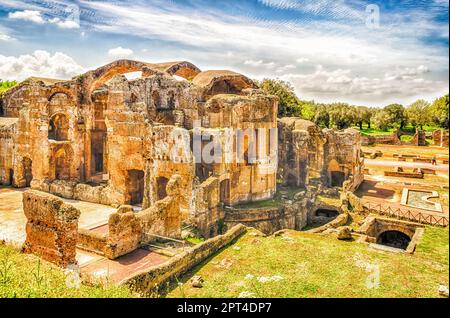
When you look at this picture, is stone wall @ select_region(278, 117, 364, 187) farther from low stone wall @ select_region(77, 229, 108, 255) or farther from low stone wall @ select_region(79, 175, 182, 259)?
low stone wall @ select_region(77, 229, 108, 255)

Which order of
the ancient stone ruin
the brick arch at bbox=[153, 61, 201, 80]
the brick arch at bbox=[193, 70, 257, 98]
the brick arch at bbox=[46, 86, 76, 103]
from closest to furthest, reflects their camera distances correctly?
the ancient stone ruin → the brick arch at bbox=[46, 86, 76, 103] → the brick arch at bbox=[193, 70, 257, 98] → the brick arch at bbox=[153, 61, 201, 80]

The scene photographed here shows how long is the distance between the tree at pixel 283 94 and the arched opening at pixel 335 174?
42.3 feet

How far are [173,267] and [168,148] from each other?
8.74 meters

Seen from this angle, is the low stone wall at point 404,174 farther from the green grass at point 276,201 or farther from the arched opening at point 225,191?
the arched opening at point 225,191

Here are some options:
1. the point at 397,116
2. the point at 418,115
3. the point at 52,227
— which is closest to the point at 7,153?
the point at 52,227

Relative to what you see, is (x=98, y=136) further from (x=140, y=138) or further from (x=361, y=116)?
(x=361, y=116)

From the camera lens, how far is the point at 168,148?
1914cm

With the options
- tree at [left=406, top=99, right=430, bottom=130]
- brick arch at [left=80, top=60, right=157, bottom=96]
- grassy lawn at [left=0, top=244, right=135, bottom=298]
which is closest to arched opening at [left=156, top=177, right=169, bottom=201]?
grassy lawn at [left=0, top=244, right=135, bottom=298]

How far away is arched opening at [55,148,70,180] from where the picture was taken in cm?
2574

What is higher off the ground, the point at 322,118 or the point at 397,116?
the point at 397,116

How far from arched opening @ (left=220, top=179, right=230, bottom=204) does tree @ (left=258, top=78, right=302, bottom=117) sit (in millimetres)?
22211

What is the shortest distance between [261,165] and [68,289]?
55.4 feet

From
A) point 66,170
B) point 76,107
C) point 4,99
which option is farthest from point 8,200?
point 4,99
